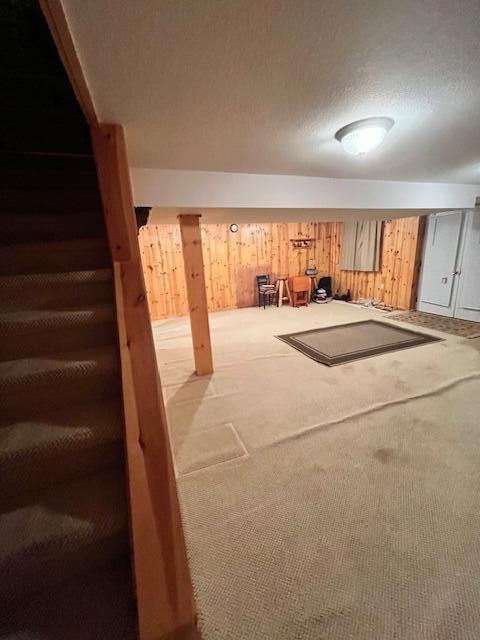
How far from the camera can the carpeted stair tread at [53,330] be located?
1.25 m

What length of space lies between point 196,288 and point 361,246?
4839mm

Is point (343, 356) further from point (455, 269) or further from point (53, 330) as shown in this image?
point (455, 269)

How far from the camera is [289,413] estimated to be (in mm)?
2133

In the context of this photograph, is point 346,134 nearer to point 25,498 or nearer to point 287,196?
point 287,196

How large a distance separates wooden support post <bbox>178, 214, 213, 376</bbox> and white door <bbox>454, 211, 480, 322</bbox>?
4.46m

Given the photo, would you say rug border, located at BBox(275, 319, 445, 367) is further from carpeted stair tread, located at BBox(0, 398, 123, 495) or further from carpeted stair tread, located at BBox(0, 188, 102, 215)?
carpeted stair tread, located at BBox(0, 188, 102, 215)

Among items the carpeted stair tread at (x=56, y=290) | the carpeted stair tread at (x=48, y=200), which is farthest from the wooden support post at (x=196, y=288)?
the carpeted stair tread at (x=56, y=290)

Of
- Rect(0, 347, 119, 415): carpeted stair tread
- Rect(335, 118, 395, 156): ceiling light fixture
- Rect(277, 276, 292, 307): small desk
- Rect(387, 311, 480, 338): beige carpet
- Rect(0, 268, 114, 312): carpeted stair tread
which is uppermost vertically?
Rect(335, 118, 395, 156): ceiling light fixture

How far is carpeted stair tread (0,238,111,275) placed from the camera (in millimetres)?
1507

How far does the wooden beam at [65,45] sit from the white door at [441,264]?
213 inches

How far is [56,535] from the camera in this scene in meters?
0.86

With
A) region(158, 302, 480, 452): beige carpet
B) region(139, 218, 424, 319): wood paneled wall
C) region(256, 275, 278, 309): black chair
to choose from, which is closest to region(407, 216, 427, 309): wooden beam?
region(139, 218, 424, 319): wood paneled wall

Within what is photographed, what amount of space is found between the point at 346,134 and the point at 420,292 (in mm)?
4731

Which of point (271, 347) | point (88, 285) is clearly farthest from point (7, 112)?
point (271, 347)
